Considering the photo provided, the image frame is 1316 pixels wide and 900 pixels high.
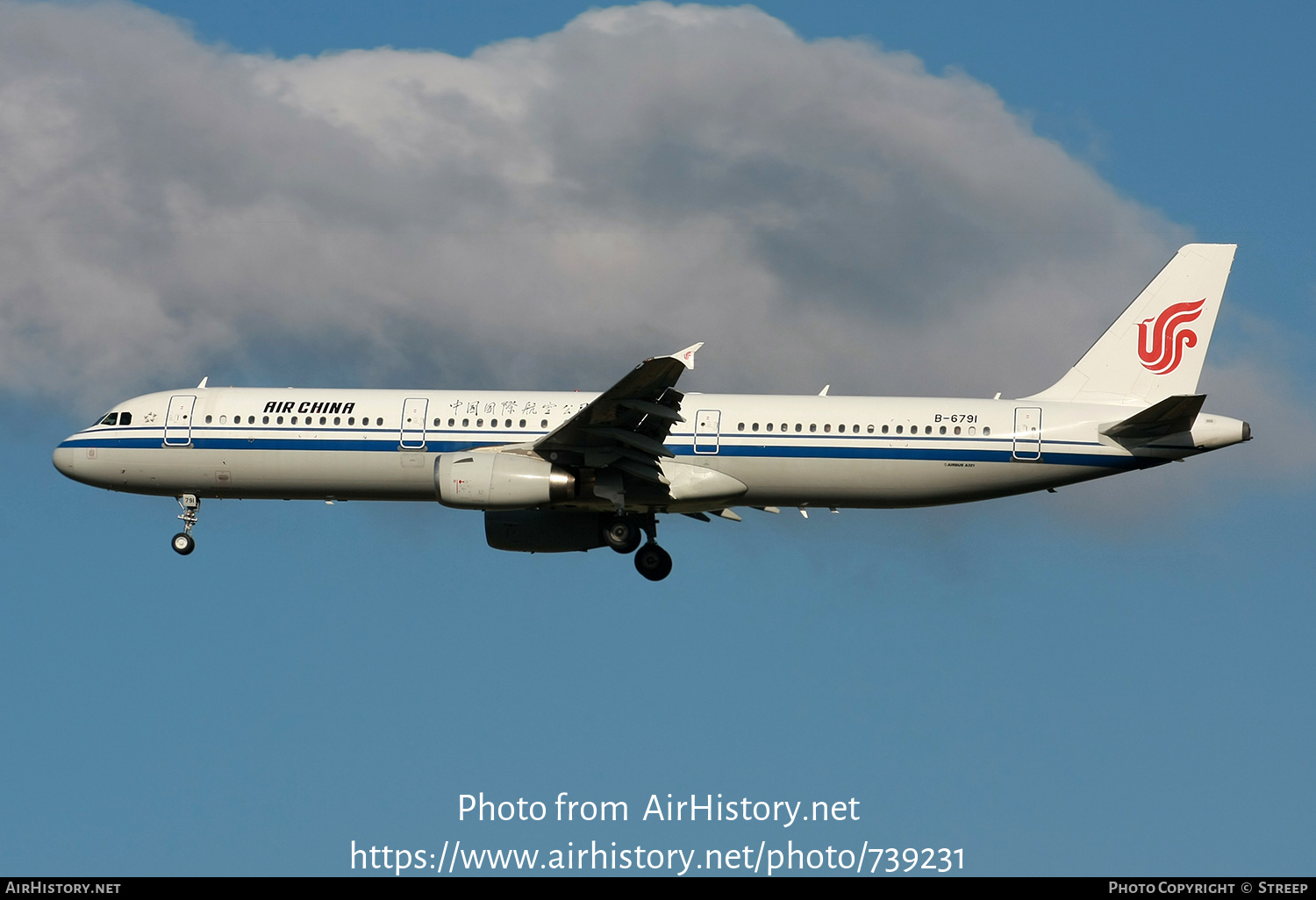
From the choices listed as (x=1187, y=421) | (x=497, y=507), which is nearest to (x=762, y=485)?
(x=497, y=507)

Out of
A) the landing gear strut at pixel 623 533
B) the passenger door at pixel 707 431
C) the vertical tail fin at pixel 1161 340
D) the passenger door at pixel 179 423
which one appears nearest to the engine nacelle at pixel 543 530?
the landing gear strut at pixel 623 533

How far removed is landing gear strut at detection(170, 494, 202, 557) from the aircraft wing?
37.5 ft

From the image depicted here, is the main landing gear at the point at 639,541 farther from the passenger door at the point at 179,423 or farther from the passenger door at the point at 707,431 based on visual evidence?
the passenger door at the point at 179,423

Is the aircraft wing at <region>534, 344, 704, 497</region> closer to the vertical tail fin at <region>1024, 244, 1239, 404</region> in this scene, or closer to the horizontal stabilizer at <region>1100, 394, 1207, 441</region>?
the vertical tail fin at <region>1024, 244, 1239, 404</region>

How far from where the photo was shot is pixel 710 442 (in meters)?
44.8

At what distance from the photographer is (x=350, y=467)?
45.8 m

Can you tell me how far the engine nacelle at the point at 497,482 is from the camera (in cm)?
4281

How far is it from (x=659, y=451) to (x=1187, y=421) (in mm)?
14191

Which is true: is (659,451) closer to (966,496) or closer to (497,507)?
(497,507)

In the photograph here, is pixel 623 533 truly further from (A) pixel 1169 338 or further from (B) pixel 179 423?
(A) pixel 1169 338

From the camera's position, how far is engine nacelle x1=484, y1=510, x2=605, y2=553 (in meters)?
47.7

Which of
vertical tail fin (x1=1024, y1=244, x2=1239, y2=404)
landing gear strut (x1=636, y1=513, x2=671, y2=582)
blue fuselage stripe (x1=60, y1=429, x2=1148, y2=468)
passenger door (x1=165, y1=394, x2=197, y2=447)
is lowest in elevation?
landing gear strut (x1=636, y1=513, x2=671, y2=582)

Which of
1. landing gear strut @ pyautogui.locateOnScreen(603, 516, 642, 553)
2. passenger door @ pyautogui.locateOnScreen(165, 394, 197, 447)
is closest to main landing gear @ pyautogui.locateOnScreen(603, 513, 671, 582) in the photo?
landing gear strut @ pyautogui.locateOnScreen(603, 516, 642, 553)

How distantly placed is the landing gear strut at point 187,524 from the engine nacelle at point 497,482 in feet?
29.8
